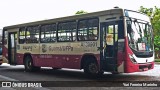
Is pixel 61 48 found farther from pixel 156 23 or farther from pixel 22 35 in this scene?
pixel 156 23

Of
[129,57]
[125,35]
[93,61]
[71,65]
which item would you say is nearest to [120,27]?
[125,35]

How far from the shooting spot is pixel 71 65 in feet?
44.9

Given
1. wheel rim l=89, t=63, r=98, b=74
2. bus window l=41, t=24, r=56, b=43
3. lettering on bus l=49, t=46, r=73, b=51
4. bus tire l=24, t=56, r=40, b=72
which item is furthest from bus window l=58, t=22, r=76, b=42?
bus tire l=24, t=56, r=40, b=72

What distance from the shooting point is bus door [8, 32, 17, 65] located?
18.3m

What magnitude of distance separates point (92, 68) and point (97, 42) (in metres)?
1.19

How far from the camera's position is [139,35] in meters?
12.0

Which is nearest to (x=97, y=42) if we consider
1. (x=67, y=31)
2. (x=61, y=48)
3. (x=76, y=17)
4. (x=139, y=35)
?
(x=139, y=35)

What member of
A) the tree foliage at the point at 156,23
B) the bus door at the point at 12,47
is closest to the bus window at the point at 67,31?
the bus door at the point at 12,47

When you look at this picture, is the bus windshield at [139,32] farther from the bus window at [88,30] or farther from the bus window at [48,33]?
the bus window at [48,33]

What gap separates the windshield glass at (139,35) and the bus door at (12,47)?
28.9ft

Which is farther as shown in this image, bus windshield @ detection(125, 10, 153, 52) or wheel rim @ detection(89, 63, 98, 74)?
wheel rim @ detection(89, 63, 98, 74)

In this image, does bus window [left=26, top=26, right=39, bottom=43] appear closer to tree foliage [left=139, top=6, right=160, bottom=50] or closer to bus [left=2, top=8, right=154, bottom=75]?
bus [left=2, top=8, right=154, bottom=75]

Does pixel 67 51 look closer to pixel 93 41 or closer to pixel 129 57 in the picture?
pixel 93 41

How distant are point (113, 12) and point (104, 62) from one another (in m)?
2.05
